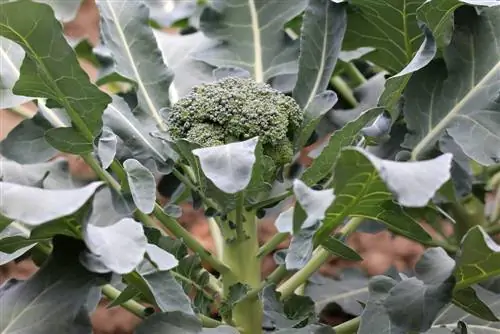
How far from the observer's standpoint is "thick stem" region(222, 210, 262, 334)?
0.84 metres

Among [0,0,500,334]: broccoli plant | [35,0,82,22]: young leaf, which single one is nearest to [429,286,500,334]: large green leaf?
[0,0,500,334]: broccoli plant

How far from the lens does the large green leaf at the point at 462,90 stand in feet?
2.70

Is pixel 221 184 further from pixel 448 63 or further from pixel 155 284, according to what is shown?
pixel 448 63

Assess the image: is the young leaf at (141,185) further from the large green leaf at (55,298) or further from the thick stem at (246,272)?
the thick stem at (246,272)

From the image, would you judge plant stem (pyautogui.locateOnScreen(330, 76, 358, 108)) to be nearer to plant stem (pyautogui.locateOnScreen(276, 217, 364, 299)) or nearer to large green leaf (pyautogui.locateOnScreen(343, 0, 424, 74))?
large green leaf (pyautogui.locateOnScreen(343, 0, 424, 74))

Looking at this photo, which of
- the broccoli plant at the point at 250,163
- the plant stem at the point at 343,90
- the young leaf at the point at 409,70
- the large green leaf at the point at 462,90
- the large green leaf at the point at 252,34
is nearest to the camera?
the broccoli plant at the point at 250,163

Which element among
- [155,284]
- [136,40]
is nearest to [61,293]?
[155,284]

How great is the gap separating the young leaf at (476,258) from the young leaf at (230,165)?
19 centimetres

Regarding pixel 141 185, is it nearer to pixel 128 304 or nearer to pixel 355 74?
pixel 128 304

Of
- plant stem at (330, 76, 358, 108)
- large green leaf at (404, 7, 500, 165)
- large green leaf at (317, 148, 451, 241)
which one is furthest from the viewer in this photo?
plant stem at (330, 76, 358, 108)

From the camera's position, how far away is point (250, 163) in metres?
0.62

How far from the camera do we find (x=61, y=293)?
0.65 m

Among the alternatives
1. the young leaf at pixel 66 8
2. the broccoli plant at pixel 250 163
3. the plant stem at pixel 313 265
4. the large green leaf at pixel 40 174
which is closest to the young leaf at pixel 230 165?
the broccoli plant at pixel 250 163

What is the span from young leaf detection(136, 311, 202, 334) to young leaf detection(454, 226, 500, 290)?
0.23m
